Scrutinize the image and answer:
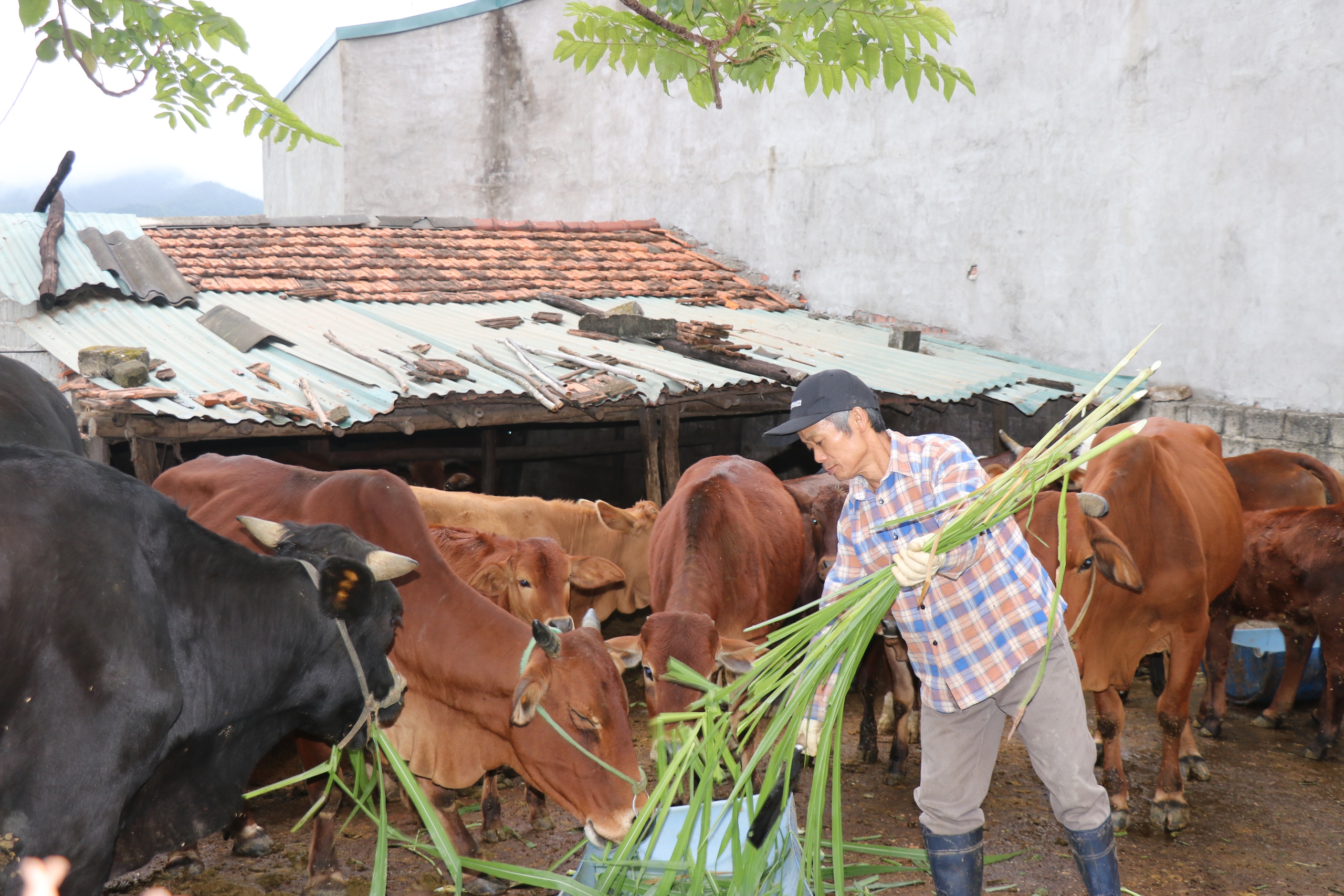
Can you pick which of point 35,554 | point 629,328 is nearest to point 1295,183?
point 629,328

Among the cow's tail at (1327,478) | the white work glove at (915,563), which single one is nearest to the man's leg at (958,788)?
the white work glove at (915,563)

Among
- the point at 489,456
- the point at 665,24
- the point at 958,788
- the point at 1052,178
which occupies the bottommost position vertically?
the point at 489,456

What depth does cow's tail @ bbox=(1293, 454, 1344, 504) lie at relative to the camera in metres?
6.72

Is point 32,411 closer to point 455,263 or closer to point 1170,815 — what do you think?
point 1170,815

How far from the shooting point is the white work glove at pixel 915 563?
2.81 metres

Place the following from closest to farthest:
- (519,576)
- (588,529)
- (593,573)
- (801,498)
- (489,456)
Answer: (519,576) < (593,573) < (801,498) < (588,529) < (489,456)

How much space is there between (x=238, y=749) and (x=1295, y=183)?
8.26 metres

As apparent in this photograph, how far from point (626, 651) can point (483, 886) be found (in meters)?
1.16

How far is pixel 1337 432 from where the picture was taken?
756 centimetres

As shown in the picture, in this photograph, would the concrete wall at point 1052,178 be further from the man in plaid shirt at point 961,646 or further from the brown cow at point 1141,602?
the man in plaid shirt at point 961,646

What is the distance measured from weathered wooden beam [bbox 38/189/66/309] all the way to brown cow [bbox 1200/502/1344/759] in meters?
8.53

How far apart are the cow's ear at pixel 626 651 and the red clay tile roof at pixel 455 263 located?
6.04 metres

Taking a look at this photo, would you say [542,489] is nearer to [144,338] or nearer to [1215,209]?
[144,338]

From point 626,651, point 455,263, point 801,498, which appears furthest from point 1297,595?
point 455,263
